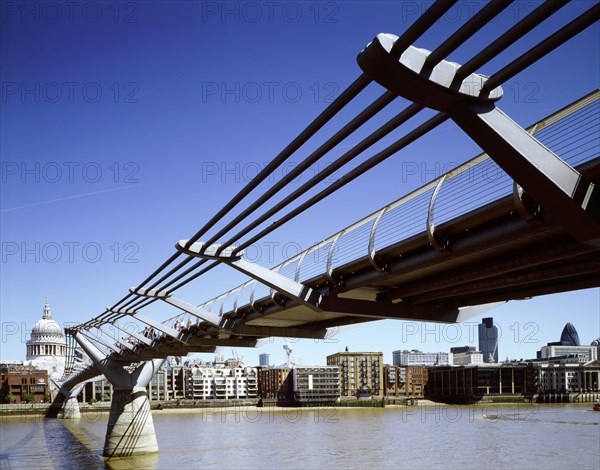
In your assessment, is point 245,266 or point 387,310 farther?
point 387,310

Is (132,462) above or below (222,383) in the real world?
above

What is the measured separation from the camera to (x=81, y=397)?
359 ft

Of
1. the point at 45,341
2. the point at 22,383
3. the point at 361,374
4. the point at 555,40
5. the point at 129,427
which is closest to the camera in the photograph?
the point at 555,40

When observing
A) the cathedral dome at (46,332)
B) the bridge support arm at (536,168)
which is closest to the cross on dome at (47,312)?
the cathedral dome at (46,332)

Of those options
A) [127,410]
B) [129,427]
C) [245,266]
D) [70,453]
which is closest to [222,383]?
[70,453]

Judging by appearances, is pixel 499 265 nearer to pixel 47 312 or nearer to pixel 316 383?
pixel 316 383

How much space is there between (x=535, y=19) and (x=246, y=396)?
12307 cm


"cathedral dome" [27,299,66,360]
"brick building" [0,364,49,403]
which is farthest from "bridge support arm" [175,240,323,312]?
"cathedral dome" [27,299,66,360]

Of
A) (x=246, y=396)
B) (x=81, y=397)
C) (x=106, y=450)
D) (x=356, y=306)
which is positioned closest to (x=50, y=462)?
(x=106, y=450)

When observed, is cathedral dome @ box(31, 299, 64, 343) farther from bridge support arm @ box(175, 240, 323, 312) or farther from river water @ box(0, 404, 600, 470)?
bridge support arm @ box(175, 240, 323, 312)

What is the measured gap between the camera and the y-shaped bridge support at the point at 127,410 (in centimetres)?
3484

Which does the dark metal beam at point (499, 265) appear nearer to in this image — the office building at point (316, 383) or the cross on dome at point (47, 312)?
the office building at point (316, 383)

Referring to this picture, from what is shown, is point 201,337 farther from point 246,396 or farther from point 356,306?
point 246,396

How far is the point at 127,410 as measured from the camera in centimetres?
3672
